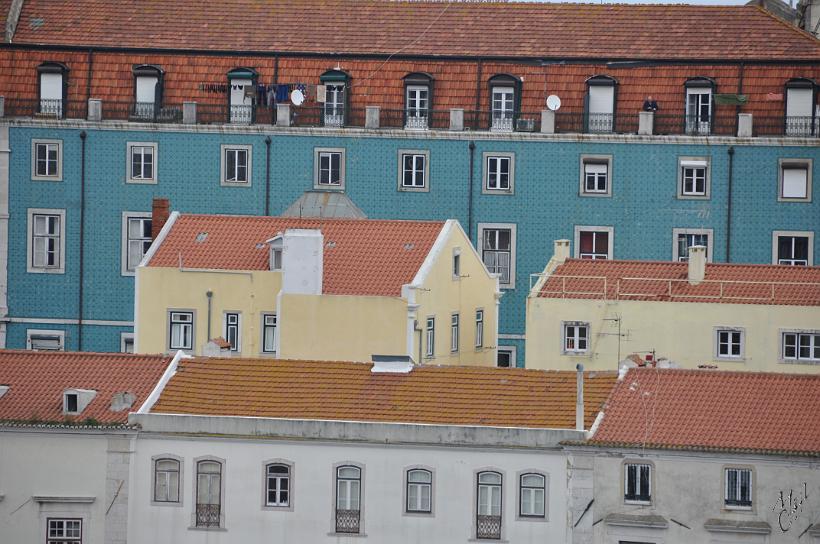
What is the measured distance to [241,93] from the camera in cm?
11025

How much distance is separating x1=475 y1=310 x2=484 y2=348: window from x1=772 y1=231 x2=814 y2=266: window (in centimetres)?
1240

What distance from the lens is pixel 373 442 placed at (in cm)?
7794

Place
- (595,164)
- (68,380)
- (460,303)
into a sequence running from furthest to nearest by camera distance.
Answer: (595,164), (460,303), (68,380)

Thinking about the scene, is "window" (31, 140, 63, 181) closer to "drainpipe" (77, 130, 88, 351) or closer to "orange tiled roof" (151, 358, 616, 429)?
"drainpipe" (77, 130, 88, 351)

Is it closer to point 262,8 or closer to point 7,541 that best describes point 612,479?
point 7,541

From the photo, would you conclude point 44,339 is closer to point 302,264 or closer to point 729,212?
point 302,264

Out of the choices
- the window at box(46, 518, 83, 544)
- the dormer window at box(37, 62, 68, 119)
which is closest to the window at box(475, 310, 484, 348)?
the dormer window at box(37, 62, 68, 119)

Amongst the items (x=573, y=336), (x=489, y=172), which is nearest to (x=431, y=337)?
(x=573, y=336)

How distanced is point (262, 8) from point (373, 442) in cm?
3924

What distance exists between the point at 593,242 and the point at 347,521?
31986 mm

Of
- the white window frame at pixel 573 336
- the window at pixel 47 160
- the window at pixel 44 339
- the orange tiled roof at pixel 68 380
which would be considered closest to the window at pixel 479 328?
the white window frame at pixel 573 336

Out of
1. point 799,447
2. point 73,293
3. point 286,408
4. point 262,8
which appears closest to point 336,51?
point 262,8

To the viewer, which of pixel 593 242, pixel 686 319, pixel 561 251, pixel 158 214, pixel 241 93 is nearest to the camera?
pixel 686 319

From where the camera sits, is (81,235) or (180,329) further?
(81,235)
